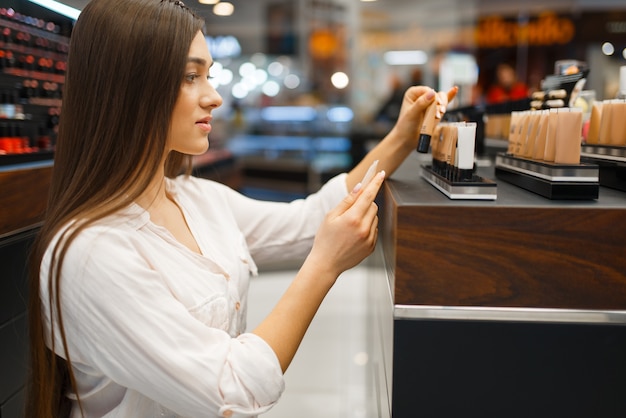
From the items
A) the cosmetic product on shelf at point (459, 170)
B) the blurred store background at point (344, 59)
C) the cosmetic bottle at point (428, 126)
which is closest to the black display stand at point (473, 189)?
the cosmetic product on shelf at point (459, 170)

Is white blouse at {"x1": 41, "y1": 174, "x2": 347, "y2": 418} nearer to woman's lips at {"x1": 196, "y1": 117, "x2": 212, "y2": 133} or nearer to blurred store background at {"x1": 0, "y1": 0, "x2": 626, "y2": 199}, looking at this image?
woman's lips at {"x1": 196, "y1": 117, "x2": 212, "y2": 133}

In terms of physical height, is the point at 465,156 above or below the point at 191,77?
below

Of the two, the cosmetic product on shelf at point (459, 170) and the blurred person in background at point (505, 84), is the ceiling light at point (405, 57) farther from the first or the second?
the cosmetic product on shelf at point (459, 170)

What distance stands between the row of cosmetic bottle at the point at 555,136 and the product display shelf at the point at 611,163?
0.58 ft

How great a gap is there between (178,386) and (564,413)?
2.31ft

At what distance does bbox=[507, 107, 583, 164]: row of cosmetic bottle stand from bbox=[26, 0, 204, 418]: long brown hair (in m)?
0.75

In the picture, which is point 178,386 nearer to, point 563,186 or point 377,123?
point 563,186

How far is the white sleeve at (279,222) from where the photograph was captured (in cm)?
177

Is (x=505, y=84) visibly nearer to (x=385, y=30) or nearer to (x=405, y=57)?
(x=405, y=57)

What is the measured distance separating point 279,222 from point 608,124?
0.93 meters

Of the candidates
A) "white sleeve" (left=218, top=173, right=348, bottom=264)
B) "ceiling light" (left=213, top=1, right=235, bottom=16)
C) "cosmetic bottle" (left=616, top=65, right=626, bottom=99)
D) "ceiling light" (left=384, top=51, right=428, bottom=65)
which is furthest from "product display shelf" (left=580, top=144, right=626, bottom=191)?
"ceiling light" (left=384, top=51, right=428, bottom=65)

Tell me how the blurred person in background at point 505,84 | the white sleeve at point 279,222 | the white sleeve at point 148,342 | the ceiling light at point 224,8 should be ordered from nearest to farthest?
the white sleeve at point 148,342
the white sleeve at point 279,222
the ceiling light at point 224,8
the blurred person in background at point 505,84

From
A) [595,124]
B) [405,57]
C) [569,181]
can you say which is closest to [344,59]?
[405,57]

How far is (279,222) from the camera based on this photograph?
70.3 inches
